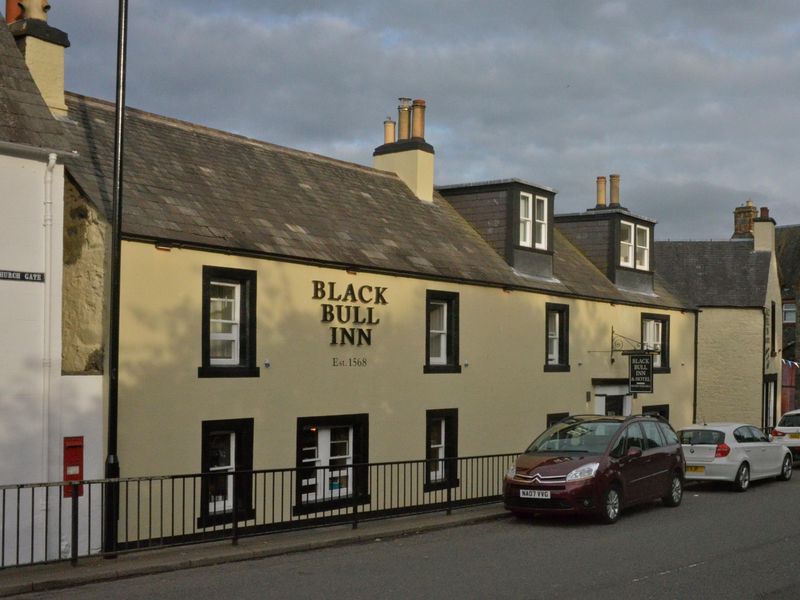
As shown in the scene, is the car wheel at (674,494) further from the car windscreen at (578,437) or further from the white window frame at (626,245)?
the white window frame at (626,245)

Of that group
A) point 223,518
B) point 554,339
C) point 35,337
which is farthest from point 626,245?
point 35,337

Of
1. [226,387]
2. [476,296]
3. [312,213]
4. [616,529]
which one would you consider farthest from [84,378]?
[476,296]

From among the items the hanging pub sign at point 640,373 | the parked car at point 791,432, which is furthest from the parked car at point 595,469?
the parked car at point 791,432

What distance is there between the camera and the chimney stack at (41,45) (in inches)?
575

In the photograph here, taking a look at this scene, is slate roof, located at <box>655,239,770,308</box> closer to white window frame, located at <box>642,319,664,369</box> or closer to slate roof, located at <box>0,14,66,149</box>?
white window frame, located at <box>642,319,664,369</box>

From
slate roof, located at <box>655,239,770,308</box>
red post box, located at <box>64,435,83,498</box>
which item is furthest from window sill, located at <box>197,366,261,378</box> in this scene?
slate roof, located at <box>655,239,770,308</box>

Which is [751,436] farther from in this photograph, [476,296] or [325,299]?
[325,299]

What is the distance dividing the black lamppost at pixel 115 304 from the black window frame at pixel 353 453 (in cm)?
350

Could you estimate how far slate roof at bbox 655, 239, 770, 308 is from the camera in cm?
3566

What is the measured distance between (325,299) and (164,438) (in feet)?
13.3

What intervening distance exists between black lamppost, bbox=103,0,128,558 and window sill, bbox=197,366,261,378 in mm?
2320

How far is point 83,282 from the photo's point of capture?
13320 millimetres

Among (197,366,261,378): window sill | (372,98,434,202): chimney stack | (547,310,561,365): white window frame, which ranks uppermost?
(372,98,434,202): chimney stack

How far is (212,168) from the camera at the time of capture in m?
17.6
